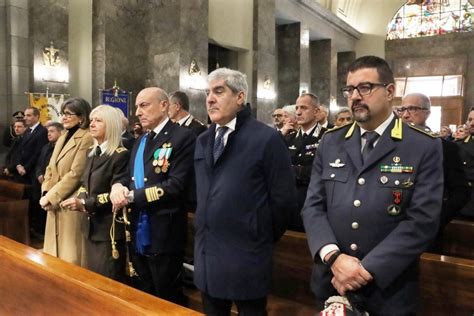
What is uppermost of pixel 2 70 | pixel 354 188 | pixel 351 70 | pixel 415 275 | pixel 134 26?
pixel 134 26

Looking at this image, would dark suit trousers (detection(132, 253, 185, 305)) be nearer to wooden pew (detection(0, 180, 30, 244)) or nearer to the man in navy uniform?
the man in navy uniform

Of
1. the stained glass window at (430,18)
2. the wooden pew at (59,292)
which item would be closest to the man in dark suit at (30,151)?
the wooden pew at (59,292)

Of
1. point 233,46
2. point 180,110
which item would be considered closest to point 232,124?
point 180,110

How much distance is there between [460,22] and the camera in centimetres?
1555

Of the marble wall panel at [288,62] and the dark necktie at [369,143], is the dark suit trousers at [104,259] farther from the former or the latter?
the marble wall panel at [288,62]

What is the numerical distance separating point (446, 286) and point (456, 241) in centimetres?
89

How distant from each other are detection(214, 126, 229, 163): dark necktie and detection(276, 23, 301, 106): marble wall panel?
12.0 meters

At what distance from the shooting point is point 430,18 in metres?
16.2

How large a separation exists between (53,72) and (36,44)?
0.57 m

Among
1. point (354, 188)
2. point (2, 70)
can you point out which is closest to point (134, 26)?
point (2, 70)

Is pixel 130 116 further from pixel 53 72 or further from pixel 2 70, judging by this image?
pixel 2 70

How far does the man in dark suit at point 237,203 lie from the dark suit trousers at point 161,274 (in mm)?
468

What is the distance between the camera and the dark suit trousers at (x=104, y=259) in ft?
8.93

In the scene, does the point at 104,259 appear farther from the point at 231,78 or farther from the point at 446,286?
the point at 446,286
